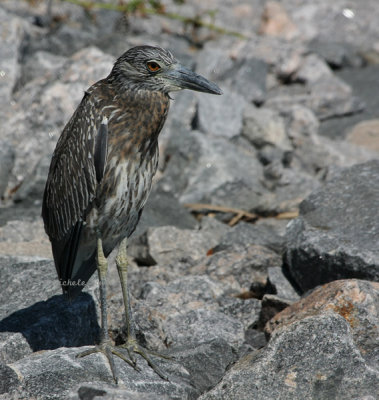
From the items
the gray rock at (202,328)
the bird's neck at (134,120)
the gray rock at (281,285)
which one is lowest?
the gray rock at (202,328)

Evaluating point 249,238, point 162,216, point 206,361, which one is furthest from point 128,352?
point 162,216

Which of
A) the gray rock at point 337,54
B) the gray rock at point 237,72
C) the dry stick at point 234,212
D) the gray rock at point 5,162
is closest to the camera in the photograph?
the dry stick at point 234,212

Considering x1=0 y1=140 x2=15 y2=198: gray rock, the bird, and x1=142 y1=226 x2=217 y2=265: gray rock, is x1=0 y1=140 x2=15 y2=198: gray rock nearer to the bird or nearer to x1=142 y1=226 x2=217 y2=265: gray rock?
x1=142 y1=226 x2=217 y2=265: gray rock

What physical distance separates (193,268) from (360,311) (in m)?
1.87

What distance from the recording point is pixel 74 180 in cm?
443

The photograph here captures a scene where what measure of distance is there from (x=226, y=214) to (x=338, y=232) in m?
1.93

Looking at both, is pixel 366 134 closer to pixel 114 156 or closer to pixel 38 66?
pixel 38 66

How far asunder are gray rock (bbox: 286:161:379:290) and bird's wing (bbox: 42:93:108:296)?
153 centimetres

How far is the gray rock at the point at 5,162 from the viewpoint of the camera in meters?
6.97

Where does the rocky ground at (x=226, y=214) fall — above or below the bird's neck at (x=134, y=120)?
below

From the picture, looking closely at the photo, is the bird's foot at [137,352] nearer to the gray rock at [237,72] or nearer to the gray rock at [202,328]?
the gray rock at [202,328]

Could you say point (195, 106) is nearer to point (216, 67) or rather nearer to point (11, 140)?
point (216, 67)

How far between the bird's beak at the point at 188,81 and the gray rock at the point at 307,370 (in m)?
1.55

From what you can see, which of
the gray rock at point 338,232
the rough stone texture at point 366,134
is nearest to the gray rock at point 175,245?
the gray rock at point 338,232
